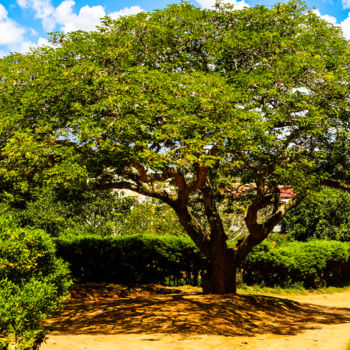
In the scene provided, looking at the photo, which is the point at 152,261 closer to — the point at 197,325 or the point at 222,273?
the point at 222,273

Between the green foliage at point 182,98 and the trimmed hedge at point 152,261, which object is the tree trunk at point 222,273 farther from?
the trimmed hedge at point 152,261

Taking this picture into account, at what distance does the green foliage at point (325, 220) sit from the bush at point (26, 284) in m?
23.9

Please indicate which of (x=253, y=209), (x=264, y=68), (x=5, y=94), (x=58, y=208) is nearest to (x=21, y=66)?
(x=5, y=94)

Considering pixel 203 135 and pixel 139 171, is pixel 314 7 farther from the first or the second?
pixel 139 171

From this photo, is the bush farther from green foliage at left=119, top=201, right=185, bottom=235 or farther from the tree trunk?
green foliage at left=119, top=201, right=185, bottom=235

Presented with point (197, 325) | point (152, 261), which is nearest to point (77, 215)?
point (152, 261)

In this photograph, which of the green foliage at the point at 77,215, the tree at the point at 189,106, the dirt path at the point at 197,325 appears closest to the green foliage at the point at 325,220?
the green foliage at the point at 77,215

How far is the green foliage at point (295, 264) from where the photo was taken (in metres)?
18.3

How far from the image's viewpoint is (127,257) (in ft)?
55.3

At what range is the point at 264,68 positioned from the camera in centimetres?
1088

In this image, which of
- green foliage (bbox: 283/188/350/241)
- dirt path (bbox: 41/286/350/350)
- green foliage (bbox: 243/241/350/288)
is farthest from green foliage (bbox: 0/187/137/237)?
green foliage (bbox: 283/188/350/241)

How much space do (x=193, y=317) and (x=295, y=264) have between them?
10.4m

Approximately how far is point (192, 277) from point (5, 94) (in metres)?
11.5

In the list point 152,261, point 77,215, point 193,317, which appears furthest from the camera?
point 77,215
